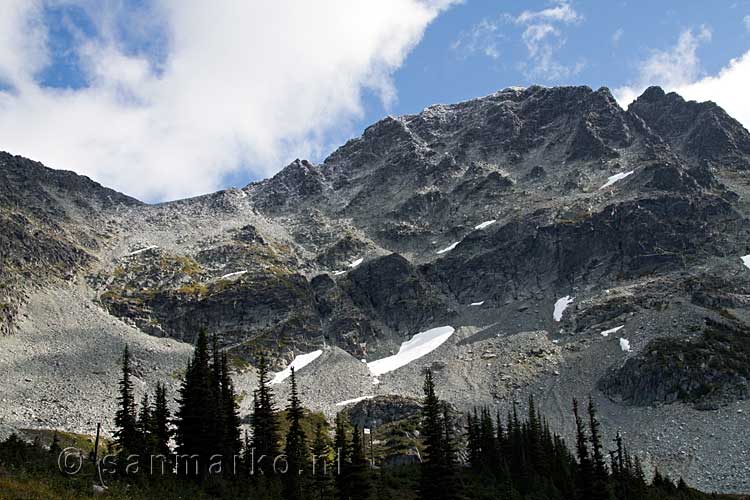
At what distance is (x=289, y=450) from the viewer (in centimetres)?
5878

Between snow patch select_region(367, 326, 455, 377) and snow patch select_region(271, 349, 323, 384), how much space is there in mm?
15593

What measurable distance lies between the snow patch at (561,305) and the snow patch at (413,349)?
2777 cm

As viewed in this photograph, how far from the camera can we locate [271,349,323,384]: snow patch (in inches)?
6161

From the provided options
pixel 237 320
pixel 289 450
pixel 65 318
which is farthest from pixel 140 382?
pixel 289 450

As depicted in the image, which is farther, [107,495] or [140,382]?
[140,382]

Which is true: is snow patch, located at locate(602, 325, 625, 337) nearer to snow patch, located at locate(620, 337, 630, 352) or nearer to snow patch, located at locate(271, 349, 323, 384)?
snow patch, located at locate(620, 337, 630, 352)

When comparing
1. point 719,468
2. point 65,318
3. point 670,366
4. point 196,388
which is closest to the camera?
point 196,388

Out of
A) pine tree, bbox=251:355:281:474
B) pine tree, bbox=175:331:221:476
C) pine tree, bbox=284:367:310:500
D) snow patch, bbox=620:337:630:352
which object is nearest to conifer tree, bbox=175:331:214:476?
pine tree, bbox=175:331:221:476

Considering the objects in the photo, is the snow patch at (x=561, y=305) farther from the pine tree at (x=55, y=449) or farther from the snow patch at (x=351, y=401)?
the pine tree at (x=55, y=449)

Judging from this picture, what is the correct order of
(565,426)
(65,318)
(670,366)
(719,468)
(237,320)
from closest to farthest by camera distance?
(719,468), (565,426), (670,366), (65,318), (237,320)

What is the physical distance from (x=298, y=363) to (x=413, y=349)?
101 feet

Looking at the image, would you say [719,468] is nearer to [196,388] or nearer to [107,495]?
[196,388]

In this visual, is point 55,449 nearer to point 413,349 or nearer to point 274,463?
point 274,463

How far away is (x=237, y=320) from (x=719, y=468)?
12994 centimetres
